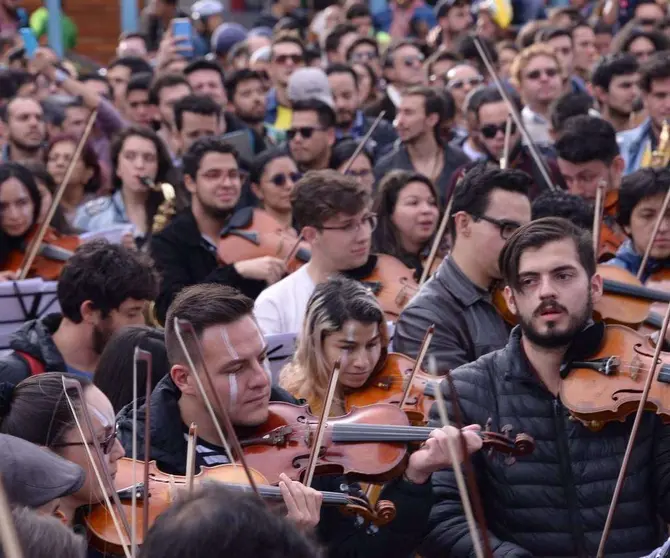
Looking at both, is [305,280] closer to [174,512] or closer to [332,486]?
[332,486]

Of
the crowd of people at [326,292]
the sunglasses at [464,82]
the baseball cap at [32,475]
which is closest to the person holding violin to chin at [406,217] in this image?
the crowd of people at [326,292]

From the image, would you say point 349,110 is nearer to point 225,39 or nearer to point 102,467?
point 225,39

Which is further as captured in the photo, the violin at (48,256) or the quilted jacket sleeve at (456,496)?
the violin at (48,256)

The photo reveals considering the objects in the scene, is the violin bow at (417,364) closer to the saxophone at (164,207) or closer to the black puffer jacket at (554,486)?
the black puffer jacket at (554,486)

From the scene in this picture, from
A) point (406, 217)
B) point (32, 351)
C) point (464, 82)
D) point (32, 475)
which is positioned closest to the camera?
point (32, 475)

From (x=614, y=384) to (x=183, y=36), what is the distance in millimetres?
8673

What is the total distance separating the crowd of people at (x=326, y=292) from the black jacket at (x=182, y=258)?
1cm

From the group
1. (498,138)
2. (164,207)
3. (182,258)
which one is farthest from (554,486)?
(498,138)

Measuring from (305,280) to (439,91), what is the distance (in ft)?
10.9

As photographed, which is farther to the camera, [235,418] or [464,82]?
[464,82]

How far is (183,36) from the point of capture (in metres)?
12.1

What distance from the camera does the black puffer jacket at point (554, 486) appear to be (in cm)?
398

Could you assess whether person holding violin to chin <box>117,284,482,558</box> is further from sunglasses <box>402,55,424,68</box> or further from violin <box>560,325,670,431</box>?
sunglasses <box>402,55,424,68</box>

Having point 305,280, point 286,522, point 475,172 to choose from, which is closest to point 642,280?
point 475,172
